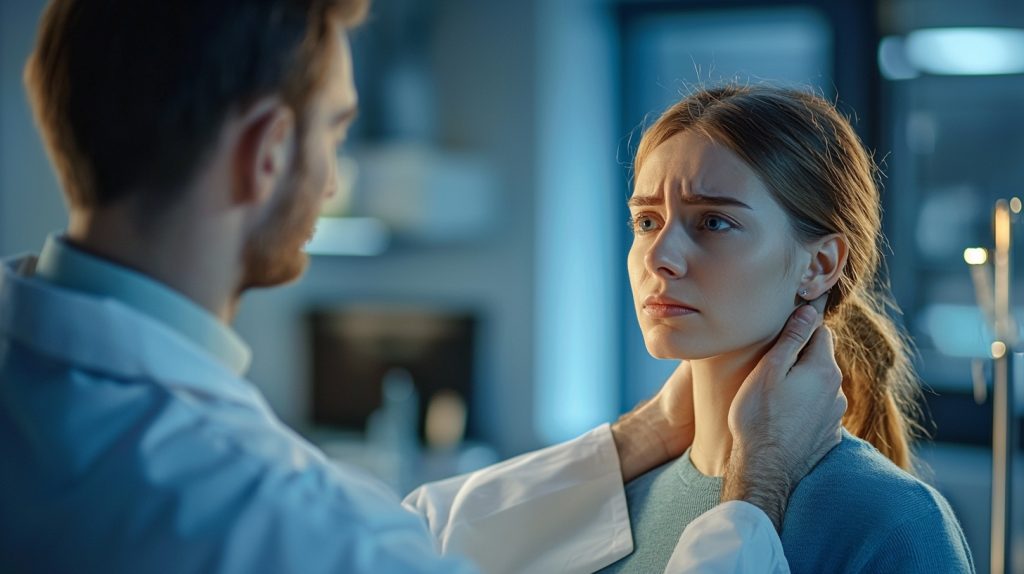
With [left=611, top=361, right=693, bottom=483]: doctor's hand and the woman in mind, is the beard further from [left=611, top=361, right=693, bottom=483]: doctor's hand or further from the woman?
[left=611, top=361, right=693, bottom=483]: doctor's hand

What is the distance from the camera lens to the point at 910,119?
363 centimetres

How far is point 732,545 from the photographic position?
1034 millimetres

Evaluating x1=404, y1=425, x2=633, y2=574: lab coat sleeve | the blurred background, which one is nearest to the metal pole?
x1=404, y1=425, x2=633, y2=574: lab coat sleeve

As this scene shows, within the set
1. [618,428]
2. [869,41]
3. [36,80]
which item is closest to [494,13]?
[869,41]

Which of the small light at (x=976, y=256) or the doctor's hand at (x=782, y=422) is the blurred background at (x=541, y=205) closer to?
the small light at (x=976, y=256)

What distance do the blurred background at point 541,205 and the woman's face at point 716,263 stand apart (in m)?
2.58

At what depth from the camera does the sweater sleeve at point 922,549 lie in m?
1.07

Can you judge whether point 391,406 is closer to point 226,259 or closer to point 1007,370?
point 1007,370

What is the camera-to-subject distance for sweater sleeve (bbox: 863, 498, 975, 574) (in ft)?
3.50

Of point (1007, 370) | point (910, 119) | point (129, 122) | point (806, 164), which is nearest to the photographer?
point (129, 122)

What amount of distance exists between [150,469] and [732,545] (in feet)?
1.75

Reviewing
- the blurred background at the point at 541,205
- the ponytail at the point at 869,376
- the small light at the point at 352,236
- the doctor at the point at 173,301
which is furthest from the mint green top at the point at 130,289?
the small light at the point at 352,236

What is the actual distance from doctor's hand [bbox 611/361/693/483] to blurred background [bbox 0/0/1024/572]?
2.40 m

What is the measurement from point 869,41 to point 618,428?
2669mm
